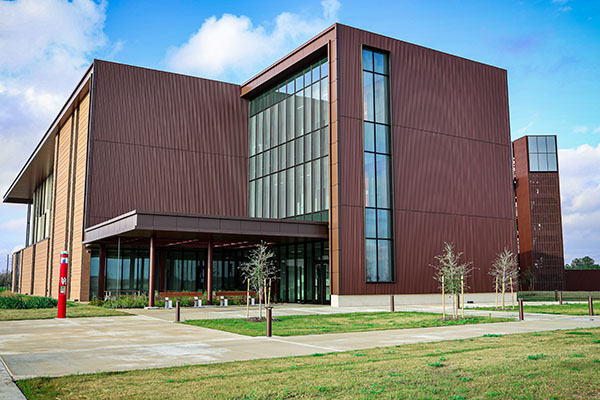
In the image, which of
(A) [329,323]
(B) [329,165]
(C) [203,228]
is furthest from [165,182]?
(A) [329,323]

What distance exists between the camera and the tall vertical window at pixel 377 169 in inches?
1433

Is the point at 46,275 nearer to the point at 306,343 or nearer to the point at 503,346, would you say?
the point at 306,343

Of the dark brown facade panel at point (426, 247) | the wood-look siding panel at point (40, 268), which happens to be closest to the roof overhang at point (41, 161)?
the wood-look siding panel at point (40, 268)

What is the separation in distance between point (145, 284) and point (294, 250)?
42.4 ft

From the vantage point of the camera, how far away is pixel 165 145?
1751 inches

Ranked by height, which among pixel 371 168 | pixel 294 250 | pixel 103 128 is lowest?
pixel 294 250

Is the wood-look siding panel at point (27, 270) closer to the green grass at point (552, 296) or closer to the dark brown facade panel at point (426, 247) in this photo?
the dark brown facade panel at point (426, 247)

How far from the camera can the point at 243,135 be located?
4797 centimetres

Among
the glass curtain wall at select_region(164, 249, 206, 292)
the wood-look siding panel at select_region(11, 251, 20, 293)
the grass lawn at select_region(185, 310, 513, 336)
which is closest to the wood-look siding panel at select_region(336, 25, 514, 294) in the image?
the grass lawn at select_region(185, 310, 513, 336)

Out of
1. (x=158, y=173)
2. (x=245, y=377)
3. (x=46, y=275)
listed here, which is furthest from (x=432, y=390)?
(x=46, y=275)

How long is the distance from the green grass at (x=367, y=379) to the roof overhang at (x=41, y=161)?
37.4 meters

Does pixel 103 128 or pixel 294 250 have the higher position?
pixel 103 128

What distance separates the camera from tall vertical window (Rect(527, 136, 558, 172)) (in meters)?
73.9

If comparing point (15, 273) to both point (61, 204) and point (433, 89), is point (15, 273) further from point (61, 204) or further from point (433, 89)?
point (433, 89)
